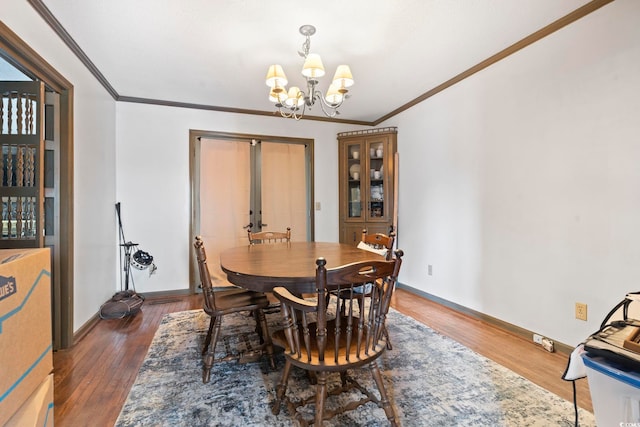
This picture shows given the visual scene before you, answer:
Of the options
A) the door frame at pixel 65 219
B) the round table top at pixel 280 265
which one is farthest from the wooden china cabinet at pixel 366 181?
the door frame at pixel 65 219

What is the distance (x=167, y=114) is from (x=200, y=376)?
3.16 meters

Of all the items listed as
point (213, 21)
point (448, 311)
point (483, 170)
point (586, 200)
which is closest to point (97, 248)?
point (213, 21)

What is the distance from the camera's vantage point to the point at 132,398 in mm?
1692

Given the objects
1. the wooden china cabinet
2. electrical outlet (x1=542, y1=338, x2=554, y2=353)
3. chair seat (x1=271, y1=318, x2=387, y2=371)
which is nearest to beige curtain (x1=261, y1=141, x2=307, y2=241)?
the wooden china cabinet

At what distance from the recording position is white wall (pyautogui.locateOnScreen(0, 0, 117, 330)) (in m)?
2.12

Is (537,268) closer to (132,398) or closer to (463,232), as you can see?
(463,232)

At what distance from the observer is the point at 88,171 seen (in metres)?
2.73

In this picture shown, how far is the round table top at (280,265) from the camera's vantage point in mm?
1500

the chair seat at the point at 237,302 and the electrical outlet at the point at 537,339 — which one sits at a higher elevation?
the chair seat at the point at 237,302

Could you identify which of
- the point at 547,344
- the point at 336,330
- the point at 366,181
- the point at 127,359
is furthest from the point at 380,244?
the point at 127,359

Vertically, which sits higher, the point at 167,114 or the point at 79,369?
the point at 167,114

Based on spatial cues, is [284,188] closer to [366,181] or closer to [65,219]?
[366,181]

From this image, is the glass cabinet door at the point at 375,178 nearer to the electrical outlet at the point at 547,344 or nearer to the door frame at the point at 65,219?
the electrical outlet at the point at 547,344

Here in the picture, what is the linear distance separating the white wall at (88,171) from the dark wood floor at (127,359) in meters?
0.34
